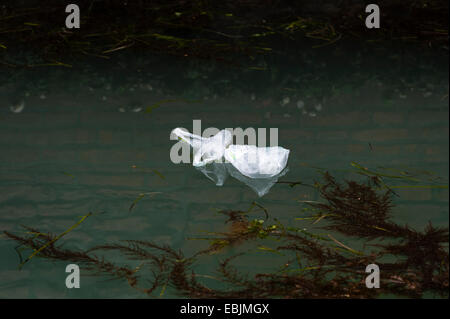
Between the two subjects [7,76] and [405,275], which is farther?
[7,76]

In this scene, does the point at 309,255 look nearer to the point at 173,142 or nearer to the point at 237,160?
the point at 237,160

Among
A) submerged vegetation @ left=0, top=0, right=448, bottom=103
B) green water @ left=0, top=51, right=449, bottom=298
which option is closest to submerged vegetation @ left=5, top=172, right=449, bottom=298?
green water @ left=0, top=51, right=449, bottom=298

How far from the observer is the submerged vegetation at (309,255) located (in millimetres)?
1183

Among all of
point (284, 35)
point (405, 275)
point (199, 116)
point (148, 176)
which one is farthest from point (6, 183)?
point (405, 275)

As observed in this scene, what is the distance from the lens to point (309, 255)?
3.95 ft

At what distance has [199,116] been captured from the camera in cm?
126

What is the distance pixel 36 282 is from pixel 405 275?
1168 mm

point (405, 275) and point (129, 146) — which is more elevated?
point (129, 146)

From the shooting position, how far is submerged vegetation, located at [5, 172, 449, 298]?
1.18m

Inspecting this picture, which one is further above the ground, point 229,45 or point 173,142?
point 229,45

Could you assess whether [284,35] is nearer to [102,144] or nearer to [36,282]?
[102,144]

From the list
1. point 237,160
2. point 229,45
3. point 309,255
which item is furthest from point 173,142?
point 309,255

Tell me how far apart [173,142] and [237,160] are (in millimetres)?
222

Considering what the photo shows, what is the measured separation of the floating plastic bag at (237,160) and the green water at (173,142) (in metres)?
0.03
